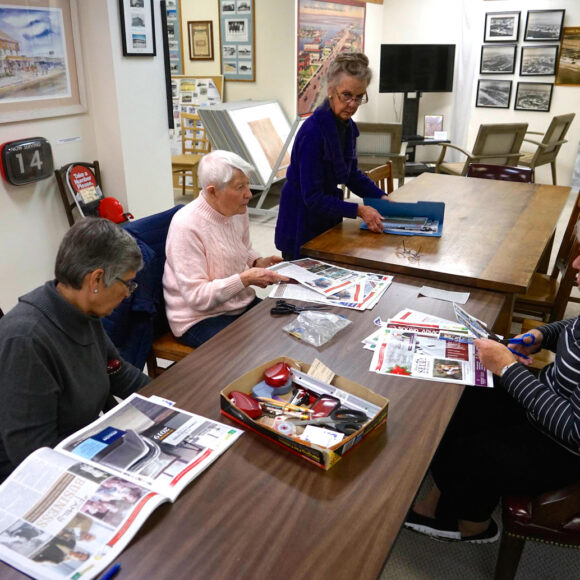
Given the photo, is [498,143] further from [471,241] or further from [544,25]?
[471,241]

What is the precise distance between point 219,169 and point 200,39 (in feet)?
16.1

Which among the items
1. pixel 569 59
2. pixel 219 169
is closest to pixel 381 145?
pixel 569 59

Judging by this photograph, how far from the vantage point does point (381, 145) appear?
235 inches

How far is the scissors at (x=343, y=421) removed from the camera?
4.10 ft

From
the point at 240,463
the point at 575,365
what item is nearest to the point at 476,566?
the point at 575,365

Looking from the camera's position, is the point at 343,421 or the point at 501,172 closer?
the point at 343,421

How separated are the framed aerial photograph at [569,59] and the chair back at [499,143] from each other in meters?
1.52

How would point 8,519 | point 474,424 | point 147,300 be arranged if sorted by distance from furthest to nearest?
point 147,300 < point 474,424 < point 8,519

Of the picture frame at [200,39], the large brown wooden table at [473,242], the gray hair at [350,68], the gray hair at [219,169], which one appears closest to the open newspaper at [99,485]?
the gray hair at [219,169]

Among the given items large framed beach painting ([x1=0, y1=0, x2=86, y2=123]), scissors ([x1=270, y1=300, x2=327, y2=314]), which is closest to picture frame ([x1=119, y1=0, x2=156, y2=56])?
large framed beach painting ([x1=0, y1=0, x2=86, y2=123])

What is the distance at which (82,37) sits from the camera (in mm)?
3297

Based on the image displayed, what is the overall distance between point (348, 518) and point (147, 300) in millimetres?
1258

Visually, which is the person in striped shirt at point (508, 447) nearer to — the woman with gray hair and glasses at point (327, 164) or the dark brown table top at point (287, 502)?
the dark brown table top at point (287, 502)

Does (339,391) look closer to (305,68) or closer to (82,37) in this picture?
(82,37)
